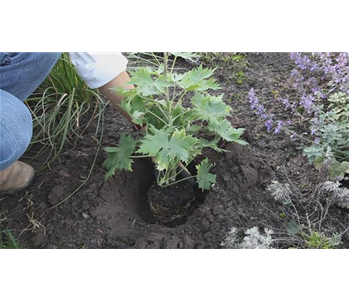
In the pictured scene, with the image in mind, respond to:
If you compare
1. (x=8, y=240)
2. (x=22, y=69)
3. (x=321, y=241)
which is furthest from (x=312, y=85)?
(x=8, y=240)

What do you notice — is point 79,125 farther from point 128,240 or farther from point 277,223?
A: point 277,223

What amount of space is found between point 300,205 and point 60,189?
102 cm

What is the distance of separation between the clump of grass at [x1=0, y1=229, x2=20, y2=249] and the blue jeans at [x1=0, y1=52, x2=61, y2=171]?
0.37 meters

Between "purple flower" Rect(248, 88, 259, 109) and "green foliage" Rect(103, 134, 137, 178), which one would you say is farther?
"purple flower" Rect(248, 88, 259, 109)

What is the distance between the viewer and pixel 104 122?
2.33 metres

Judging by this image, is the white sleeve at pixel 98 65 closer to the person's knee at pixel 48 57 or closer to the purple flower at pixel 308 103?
the person's knee at pixel 48 57

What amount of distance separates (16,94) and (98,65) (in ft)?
1.15

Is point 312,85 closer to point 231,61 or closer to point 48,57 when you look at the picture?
point 231,61

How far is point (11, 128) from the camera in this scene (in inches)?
64.0

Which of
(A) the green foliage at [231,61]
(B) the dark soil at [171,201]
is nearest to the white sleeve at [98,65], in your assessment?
(B) the dark soil at [171,201]

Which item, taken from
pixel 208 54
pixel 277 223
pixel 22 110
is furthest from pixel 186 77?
pixel 208 54

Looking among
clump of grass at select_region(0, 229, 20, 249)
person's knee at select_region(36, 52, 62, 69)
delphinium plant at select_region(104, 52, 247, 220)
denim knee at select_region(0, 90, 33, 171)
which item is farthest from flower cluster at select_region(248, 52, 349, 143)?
clump of grass at select_region(0, 229, 20, 249)

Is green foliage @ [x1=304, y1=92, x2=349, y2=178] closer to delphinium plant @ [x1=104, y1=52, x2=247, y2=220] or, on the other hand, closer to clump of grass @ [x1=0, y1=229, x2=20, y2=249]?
delphinium plant @ [x1=104, y1=52, x2=247, y2=220]

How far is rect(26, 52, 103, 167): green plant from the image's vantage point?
2221mm
